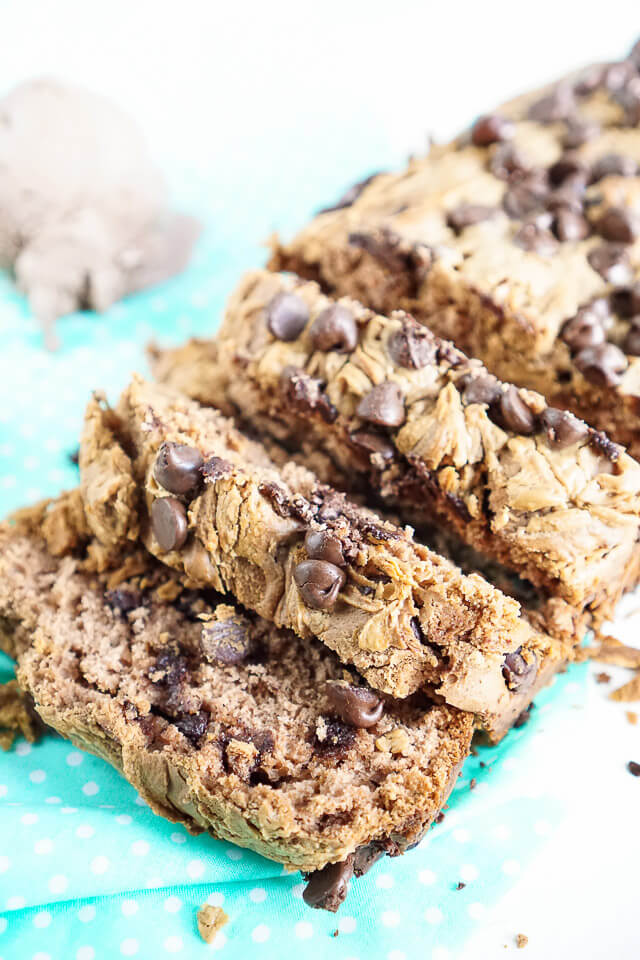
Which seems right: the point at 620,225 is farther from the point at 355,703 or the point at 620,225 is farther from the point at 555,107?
the point at 355,703

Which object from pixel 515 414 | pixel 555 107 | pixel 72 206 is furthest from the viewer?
pixel 72 206

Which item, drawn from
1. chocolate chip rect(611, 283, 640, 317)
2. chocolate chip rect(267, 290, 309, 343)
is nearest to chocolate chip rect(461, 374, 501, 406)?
chocolate chip rect(267, 290, 309, 343)

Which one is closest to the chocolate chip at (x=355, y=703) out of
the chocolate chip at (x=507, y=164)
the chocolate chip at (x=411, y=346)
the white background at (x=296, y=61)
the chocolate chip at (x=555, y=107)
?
the chocolate chip at (x=411, y=346)

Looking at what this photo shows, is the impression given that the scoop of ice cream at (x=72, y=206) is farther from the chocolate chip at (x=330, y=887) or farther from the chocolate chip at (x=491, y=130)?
the chocolate chip at (x=330, y=887)

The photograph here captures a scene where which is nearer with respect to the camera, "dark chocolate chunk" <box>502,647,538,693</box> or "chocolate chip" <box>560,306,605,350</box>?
"dark chocolate chunk" <box>502,647,538,693</box>

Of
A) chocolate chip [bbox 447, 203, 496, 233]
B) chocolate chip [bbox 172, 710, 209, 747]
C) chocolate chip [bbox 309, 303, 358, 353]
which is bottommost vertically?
chocolate chip [bbox 172, 710, 209, 747]

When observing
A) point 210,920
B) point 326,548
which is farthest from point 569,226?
point 210,920

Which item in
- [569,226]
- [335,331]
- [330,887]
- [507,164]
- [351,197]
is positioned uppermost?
[507,164]

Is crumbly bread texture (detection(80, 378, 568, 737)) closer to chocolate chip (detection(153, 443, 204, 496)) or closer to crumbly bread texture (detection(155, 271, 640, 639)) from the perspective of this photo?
chocolate chip (detection(153, 443, 204, 496))
